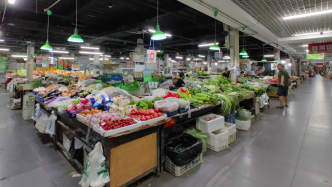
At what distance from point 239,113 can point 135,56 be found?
5798 mm

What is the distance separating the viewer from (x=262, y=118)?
5598 millimetres

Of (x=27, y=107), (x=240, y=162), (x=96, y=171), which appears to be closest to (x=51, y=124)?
(x=96, y=171)

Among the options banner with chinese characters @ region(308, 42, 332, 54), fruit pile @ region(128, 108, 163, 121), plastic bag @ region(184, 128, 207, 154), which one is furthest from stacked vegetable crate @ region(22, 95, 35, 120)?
banner with chinese characters @ region(308, 42, 332, 54)

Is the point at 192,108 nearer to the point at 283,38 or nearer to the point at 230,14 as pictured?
the point at 230,14

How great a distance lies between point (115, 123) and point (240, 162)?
2321 millimetres

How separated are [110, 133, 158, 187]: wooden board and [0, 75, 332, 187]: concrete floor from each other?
1.02 feet

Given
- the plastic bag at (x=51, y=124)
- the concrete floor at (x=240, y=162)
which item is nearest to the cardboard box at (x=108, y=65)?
the plastic bag at (x=51, y=124)

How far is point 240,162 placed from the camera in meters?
2.90

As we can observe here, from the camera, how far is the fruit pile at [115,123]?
2.04 meters

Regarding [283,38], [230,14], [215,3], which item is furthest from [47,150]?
[283,38]

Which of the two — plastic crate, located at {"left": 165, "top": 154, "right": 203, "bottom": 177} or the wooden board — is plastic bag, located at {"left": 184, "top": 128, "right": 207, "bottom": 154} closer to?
plastic crate, located at {"left": 165, "top": 154, "right": 203, "bottom": 177}

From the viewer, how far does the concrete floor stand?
2.40 metres

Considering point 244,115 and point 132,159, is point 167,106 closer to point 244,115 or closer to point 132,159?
point 132,159

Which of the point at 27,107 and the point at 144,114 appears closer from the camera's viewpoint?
the point at 144,114
